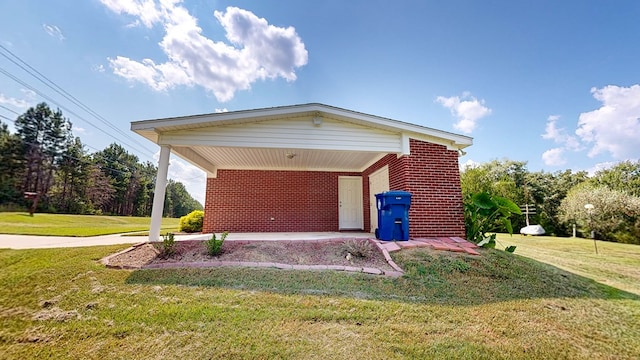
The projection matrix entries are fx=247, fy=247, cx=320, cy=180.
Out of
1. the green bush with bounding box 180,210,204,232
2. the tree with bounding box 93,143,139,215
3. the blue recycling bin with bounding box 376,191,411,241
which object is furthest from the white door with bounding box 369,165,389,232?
the tree with bounding box 93,143,139,215

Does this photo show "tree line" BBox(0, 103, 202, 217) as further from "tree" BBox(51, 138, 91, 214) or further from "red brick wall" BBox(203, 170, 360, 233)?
"red brick wall" BBox(203, 170, 360, 233)

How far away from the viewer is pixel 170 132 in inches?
238

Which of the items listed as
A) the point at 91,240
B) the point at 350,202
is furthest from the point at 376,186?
the point at 91,240

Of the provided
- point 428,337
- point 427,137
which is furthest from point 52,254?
point 427,137

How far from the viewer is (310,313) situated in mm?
2869

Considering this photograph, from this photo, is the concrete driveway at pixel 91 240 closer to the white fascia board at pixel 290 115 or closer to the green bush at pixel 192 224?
the white fascia board at pixel 290 115

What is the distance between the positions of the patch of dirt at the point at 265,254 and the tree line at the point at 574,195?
305 inches

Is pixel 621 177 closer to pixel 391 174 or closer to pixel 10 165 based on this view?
pixel 391 174

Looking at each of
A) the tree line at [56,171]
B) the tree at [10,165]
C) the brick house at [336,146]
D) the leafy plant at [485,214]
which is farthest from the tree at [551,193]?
the tree at [10,165]

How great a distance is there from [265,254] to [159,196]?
3026 millimetres

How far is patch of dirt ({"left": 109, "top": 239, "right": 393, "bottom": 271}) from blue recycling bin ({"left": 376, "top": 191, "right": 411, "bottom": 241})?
0.58 metres

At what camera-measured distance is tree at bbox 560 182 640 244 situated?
14.4 m

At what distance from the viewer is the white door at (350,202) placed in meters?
9.73

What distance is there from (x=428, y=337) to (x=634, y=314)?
130 inches
